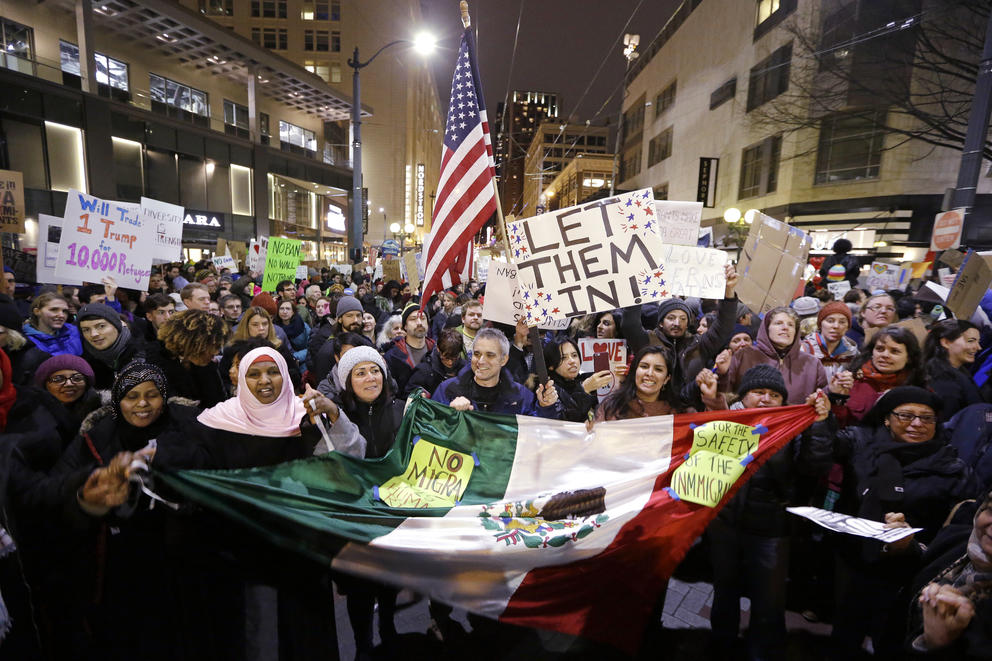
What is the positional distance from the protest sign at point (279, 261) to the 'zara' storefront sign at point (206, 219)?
69.1ft

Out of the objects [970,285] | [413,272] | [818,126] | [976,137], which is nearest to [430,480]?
[970,285]

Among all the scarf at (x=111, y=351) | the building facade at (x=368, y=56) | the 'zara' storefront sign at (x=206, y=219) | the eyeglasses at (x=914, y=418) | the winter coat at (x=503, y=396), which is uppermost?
the building facade at (x=368, y=56)

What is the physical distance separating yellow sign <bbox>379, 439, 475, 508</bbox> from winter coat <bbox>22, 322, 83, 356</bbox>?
348cm

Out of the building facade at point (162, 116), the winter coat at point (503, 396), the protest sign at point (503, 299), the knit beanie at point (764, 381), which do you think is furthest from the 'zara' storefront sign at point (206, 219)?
the knit beanie at point (764, 381)

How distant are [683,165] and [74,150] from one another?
33.2 metres

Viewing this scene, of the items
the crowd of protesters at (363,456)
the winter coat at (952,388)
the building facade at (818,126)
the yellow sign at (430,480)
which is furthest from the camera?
the building facade at (818,126)

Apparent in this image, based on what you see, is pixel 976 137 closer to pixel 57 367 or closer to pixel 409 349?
pixel 409 349

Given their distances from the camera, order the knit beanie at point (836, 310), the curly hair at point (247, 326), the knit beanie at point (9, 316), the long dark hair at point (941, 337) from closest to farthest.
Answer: the knit beanie at point (9, 316) → the long dark hair at point (941, 337) → the knit beanie at point (836, 310) → the curly hair at point (247, 326)

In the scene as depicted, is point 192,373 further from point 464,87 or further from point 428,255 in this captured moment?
point 464,87

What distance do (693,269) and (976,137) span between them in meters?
6.69

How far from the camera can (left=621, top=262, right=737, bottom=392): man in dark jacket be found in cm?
478

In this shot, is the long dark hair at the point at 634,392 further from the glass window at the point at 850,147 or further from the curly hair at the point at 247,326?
the glass window at the point at 850,147

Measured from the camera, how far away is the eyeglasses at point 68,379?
324 cm

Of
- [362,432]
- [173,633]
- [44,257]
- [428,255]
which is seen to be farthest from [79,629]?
[44,257]
